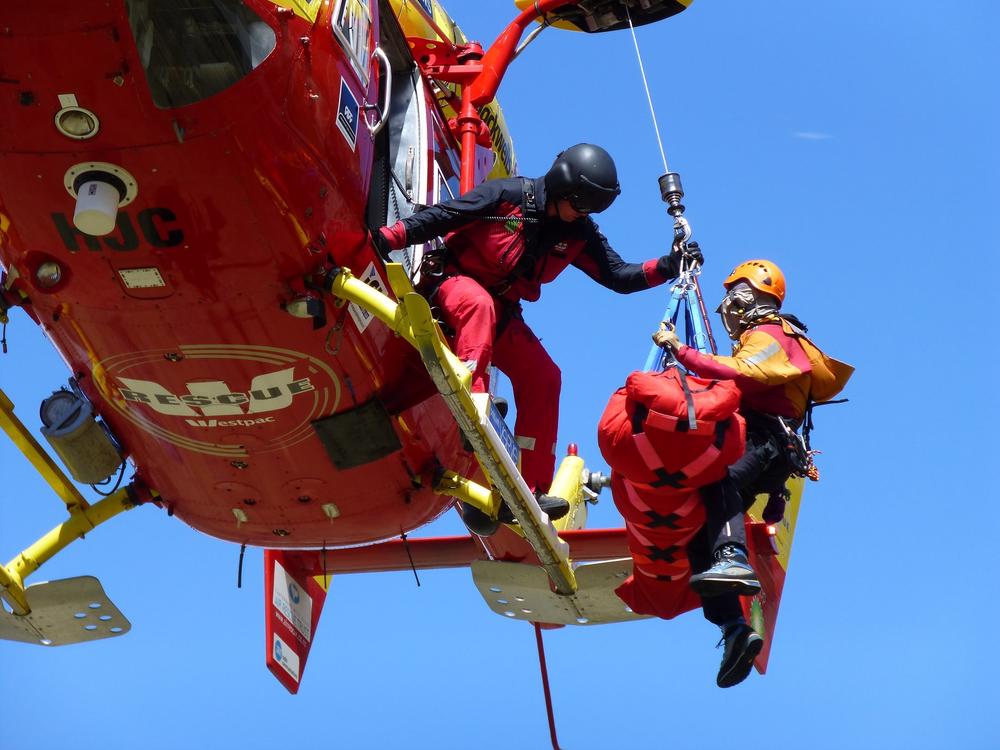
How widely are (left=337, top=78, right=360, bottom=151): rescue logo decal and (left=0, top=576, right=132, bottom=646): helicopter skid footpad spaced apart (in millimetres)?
4554

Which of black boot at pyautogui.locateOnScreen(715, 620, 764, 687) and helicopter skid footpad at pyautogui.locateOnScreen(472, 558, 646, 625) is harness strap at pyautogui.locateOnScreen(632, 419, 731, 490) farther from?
helicopter skid footpad at pyautogui.locateOnScreen(472, 558, 646, 625)

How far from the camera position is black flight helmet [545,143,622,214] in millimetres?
11070

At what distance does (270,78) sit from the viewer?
9555 mm

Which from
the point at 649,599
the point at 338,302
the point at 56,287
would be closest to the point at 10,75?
Result: the point at 56,287

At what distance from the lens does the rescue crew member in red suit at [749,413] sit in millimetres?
10258

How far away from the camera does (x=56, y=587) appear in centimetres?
1312

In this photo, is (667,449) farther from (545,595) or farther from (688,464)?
(545,595)

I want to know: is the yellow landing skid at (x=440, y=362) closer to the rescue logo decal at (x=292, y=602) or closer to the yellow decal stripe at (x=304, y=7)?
the yellow decal stripe at (x=304, y=7)

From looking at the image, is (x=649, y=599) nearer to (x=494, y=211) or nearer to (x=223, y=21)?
(x=494, y=211)

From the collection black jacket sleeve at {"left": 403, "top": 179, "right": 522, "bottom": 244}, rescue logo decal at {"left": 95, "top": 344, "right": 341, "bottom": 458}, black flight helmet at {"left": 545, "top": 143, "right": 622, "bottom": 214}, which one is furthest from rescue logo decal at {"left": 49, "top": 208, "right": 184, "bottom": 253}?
black flight helmet at {"left": 545, "top": 143, "right": 622, "bottom": 214}

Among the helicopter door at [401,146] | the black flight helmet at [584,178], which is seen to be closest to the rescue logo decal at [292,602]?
the helicopter door at [401,146]

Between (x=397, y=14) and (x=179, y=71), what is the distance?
3589 millimetres

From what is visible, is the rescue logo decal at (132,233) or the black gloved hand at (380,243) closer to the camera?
the rescue logo decal at (132,233)

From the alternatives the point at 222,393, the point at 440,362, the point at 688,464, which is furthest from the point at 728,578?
the point at 222,393
